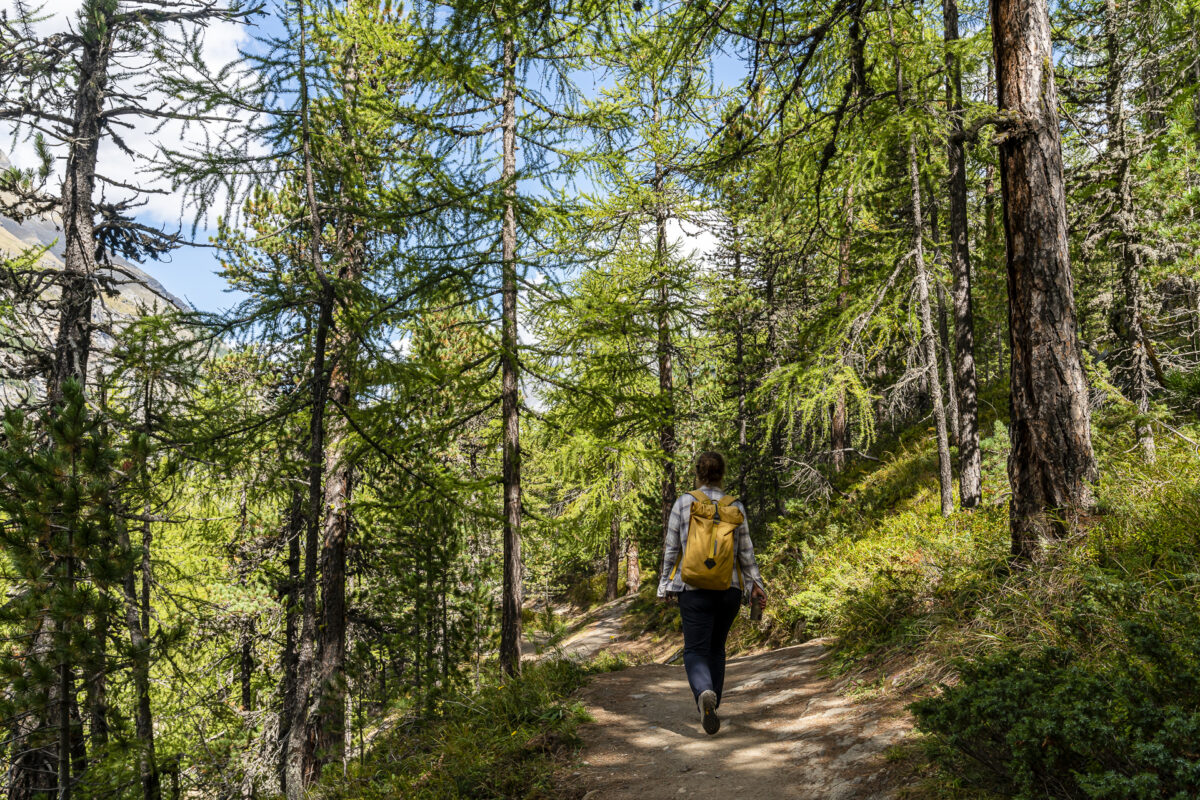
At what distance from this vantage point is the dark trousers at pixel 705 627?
16.1 ft

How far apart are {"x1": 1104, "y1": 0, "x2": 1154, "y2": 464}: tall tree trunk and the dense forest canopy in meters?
0.07

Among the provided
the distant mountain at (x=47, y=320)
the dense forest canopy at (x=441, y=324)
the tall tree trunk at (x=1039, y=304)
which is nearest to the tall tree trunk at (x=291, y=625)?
the dense forest canopy at (x=441, y=324)

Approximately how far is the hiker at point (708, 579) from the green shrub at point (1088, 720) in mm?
1752

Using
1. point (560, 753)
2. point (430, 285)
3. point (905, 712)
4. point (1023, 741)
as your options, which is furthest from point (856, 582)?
point (430, 285)

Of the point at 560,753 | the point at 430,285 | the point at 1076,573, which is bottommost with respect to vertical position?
the point at 560,753

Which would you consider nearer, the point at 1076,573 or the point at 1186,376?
the point at 1076,573

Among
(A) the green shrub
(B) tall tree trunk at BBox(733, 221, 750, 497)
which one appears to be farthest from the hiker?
(B) tall tree trunk at BBox(733, 221, 750, 497)

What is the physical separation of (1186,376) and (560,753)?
35.3 feet

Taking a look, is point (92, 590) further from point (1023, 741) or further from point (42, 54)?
point (42, 54)

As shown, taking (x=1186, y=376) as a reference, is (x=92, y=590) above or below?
below

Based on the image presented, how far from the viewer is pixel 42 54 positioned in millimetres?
9164

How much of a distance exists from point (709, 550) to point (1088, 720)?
2563 millimetres

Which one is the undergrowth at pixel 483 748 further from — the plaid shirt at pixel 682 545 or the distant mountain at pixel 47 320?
the distant mountain at pixel 47 320

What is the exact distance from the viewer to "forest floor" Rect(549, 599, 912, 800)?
3.85m
